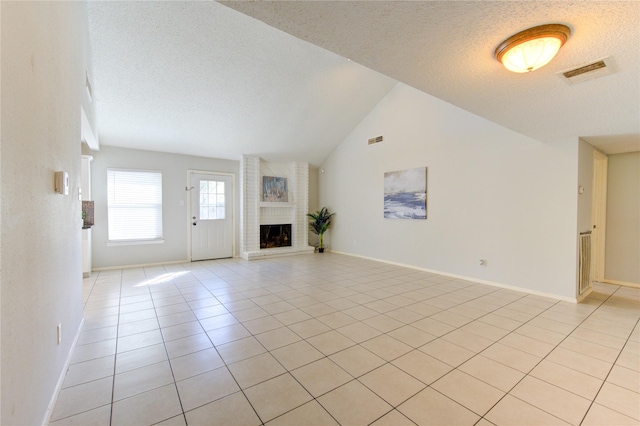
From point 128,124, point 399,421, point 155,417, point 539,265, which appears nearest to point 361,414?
point 399,421

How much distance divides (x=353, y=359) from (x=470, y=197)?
3.76m

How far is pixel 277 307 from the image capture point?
3.50 m

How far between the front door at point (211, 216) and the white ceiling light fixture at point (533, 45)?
6449 mm


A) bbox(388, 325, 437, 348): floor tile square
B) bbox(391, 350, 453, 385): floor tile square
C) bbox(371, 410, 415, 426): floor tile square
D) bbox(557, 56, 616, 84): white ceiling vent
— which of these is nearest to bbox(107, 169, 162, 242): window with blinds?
bbox(388, 325, 437, 348): floor tile square

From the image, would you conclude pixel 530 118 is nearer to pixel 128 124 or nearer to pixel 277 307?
pixel 277 307

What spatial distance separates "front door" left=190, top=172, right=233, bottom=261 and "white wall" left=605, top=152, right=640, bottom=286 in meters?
7.74

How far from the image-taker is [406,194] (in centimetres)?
584

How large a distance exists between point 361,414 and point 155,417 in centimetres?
126

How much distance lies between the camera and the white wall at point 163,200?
5578mm

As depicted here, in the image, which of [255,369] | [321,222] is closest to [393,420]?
[255,369]

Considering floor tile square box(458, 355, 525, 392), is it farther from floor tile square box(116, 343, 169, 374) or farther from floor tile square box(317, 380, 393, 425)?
floor tile square box(116, 343, 169, 374)

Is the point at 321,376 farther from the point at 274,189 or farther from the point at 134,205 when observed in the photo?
the point at 274,189

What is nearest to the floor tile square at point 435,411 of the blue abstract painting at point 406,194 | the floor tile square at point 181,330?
the floor tile square at point 181,330

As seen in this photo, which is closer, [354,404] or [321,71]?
[354,404]
